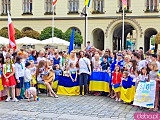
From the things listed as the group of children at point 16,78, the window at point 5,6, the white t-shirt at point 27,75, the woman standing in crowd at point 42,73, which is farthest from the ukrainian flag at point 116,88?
the window at point 5,6

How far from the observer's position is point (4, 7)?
48.4 m

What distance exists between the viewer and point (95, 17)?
4441 cm

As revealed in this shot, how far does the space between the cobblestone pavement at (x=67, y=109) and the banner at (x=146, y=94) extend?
329 mm

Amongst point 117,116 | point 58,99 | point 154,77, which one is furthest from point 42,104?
point 154,77

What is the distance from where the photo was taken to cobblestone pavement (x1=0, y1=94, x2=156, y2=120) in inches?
383

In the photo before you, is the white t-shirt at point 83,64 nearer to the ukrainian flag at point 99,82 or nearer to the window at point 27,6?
the ukrainian flag at point 99,82

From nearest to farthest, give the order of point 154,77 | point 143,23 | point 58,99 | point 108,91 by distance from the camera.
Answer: point 154,77 → point 58,99 → point 108,91 → point 143,23

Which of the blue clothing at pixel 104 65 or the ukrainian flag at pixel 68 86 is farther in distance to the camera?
the blue clothing at pixel 104 65

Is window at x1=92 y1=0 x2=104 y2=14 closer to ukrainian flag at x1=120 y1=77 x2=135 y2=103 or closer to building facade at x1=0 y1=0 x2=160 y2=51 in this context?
building facade at x1=0 y1=0 x2=160 y2=51

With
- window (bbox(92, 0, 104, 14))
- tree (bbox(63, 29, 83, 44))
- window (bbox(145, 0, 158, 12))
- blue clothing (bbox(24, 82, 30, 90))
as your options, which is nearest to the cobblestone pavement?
blue clothing (bbox(24, 82, 30, 90))

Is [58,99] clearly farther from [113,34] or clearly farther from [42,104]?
[113,34]

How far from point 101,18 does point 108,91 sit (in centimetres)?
3094

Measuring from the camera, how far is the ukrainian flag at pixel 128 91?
39.2 feet

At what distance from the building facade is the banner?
105ft
